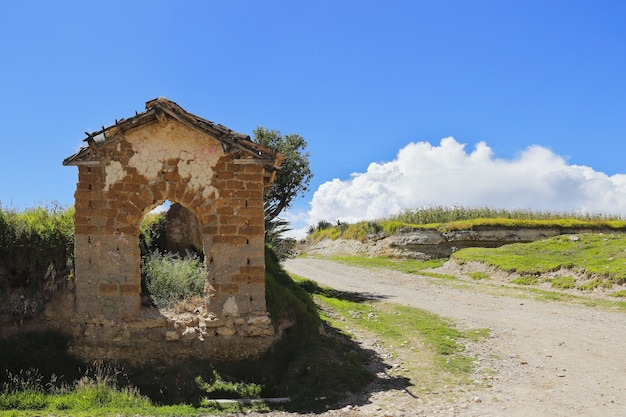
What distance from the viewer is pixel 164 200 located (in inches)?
355

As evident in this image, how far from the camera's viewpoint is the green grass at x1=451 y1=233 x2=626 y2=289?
18.0m

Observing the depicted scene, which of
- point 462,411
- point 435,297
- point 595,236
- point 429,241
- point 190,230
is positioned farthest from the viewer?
point 429,241

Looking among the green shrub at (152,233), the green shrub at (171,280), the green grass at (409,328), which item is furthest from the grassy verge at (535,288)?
the green shrub at (152,233)

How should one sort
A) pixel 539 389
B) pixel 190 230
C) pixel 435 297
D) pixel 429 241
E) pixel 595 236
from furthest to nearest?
pixel 429 241, pixel 595 236, pixel 435 297, pixel 190 230, pixel 539 389

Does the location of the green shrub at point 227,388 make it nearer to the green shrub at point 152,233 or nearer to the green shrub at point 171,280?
the green shrub at point 171,280

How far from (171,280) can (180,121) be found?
3067mm

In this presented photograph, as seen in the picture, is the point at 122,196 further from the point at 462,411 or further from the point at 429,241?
the point at 429,241

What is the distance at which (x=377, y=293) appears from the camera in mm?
18531

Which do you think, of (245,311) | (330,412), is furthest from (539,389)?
(245,311)

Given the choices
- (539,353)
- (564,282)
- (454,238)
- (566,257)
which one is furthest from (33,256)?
(454,238)

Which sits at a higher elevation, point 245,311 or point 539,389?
point 245,311

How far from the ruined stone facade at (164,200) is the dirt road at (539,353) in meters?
3.66

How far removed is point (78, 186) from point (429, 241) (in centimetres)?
2437

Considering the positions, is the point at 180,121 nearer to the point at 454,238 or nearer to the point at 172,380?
the point at 172,380
